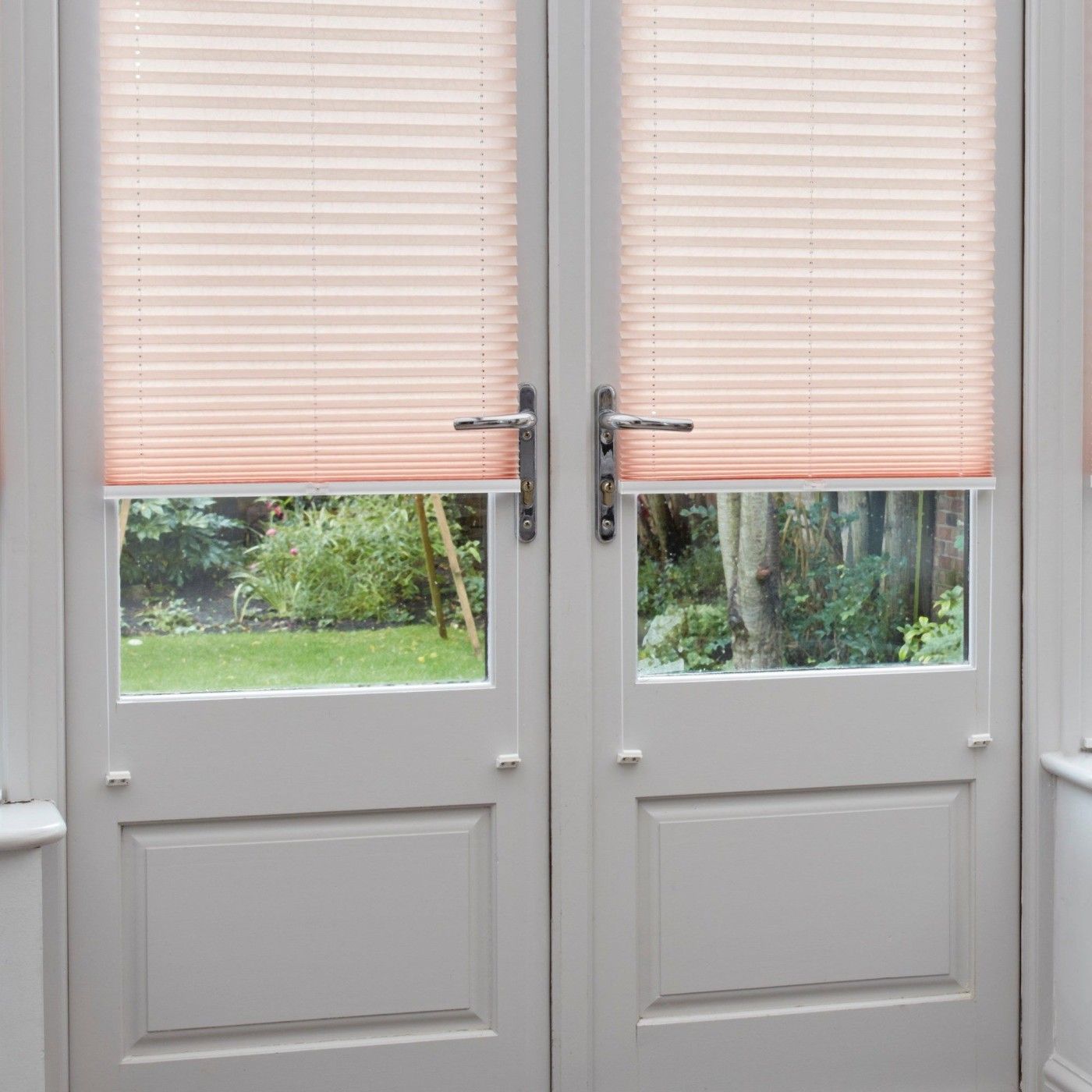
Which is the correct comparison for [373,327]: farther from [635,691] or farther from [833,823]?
[833,823]

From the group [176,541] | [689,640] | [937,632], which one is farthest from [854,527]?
[176,541]

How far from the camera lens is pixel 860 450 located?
6.91 ft

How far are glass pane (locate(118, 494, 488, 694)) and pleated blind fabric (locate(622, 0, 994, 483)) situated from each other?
0.37 metres

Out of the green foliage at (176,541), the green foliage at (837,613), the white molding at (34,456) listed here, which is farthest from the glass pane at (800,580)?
the white molding at (34,456)

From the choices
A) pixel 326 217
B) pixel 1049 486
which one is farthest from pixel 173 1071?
pixel 1049 486

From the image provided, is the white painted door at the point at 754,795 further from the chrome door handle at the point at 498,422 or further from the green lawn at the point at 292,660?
the green lawn at the point at 292,660

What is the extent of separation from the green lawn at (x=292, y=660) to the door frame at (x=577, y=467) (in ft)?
0.45

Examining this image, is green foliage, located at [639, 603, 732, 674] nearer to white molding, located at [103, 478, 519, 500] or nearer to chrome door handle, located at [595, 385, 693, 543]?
chrome door handle, located at [595, 385, 693, 543]

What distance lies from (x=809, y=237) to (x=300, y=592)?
104 cm

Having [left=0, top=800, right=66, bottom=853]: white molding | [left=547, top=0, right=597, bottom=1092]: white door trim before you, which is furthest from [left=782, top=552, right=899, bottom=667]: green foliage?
[left=0, top=800, right=66, bottom=853]: white molding

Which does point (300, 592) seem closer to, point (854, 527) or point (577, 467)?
point (577, 467)

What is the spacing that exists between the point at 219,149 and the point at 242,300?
0.23 metres

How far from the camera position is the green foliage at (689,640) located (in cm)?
210

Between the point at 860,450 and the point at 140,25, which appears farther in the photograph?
the point at 860,450
